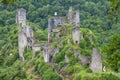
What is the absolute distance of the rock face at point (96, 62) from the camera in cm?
3108

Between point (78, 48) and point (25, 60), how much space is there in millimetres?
9444

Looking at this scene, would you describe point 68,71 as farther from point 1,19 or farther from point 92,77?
point 1,19

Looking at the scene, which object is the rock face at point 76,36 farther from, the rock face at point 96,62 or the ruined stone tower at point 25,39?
the ruined stone tower at point 25,39

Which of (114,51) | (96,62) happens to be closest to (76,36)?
(96,62)

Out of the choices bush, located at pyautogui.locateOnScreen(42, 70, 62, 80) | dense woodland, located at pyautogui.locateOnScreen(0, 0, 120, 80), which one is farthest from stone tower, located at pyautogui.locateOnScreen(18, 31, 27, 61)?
bush, located at pyautogui.locateOnScreen(42, 70, 62, 80)

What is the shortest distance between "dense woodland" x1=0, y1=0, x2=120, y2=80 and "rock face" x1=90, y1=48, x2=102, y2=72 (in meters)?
0.41

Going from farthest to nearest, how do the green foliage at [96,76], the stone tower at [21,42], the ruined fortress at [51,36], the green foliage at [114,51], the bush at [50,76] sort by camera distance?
the stone tower at [21,42], the bush at [50,76], the ruined fortress at [51,36], the green foliage at [96,76], the green foliage at [114,51]

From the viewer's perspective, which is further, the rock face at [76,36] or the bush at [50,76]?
the rock face at [76,36]

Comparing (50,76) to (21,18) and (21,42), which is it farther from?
(21,18)

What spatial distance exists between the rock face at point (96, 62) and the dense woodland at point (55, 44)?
0.41 meters

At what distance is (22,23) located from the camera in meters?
50.8

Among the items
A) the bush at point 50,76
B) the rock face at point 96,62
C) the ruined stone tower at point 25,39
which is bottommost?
the bush at point 50,76

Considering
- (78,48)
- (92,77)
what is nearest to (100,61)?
(92,77)

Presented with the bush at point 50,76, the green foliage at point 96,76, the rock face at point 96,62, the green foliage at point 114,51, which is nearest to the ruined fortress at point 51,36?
the rock face at point 96,62
